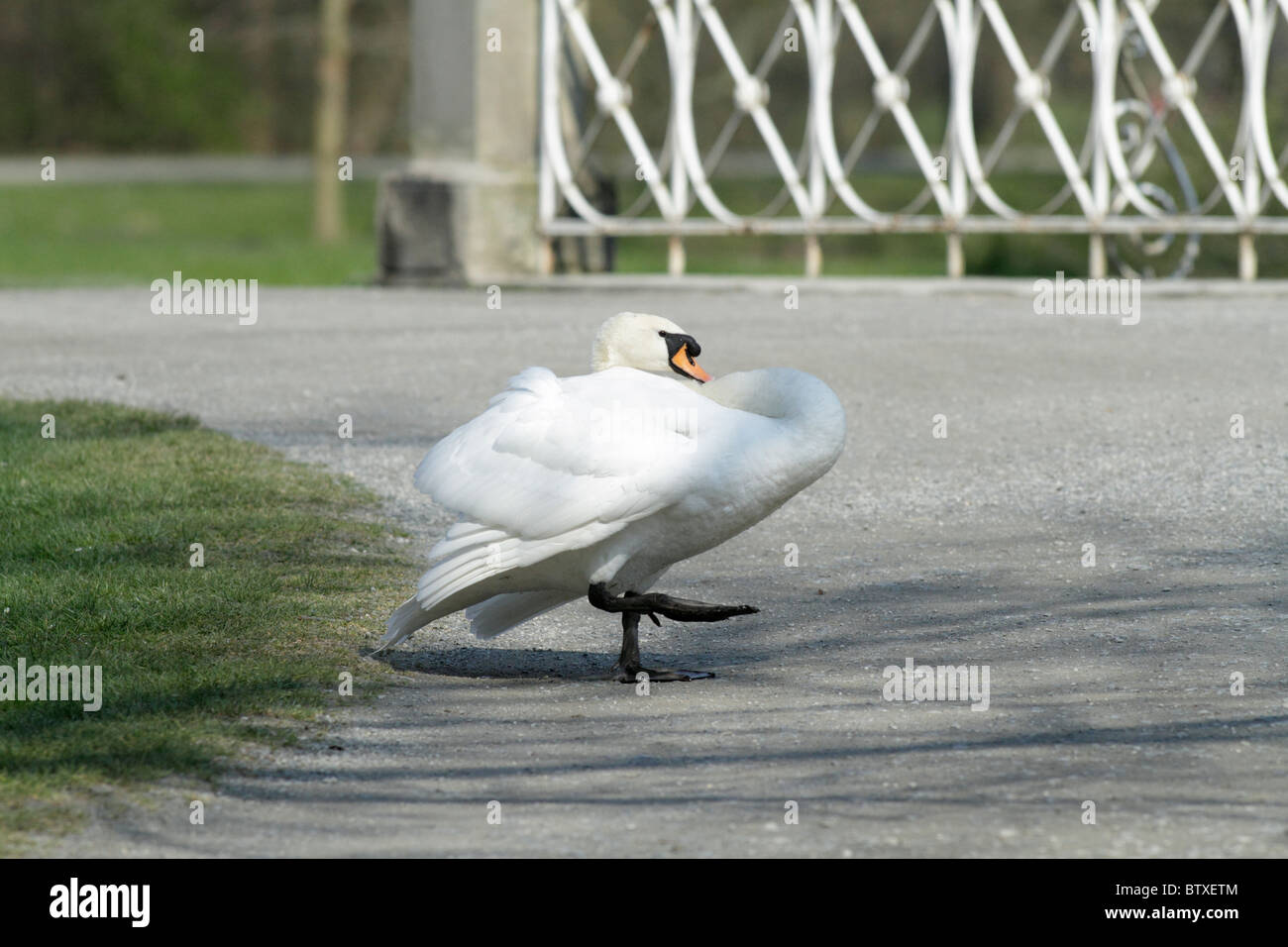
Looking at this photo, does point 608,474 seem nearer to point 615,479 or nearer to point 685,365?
point 615,479

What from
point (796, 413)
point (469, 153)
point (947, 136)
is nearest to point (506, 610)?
point (796, 413)

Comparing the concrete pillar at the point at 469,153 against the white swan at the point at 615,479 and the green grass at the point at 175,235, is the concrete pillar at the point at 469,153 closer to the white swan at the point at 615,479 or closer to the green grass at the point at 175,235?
the green grass at the point at 175,235

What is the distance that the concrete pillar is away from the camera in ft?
40.9

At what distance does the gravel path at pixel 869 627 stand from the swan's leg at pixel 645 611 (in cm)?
8

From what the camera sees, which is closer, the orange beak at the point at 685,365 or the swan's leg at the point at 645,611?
the swan's leg at the point at 645,611

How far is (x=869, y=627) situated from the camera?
17.4ft

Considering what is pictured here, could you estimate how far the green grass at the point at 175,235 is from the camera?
16828 millimetres

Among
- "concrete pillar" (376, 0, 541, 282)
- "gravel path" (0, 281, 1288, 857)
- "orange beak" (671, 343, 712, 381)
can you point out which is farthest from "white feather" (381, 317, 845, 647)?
"concrete pillar" (376, 0, 541, 282)

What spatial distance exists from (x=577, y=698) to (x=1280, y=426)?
4.08 meters

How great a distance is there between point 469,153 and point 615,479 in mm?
8283

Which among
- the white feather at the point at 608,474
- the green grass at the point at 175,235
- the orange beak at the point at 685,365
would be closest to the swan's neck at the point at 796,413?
the white feather at the point at 608,474

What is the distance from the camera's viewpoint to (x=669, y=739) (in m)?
4.24

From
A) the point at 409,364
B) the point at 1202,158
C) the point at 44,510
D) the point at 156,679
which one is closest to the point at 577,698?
the point at 156,679
